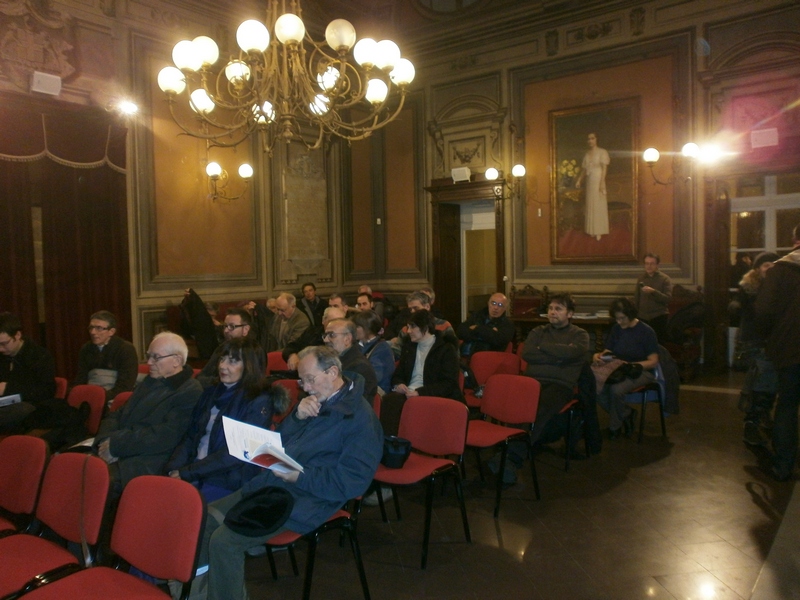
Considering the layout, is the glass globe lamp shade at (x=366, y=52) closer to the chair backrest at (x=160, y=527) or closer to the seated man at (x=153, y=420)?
the seated man at (x=153, y=420)

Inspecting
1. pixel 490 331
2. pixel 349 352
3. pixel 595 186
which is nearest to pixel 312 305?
pixel 490 331

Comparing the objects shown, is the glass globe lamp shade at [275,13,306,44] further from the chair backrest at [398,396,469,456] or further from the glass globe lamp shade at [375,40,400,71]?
the chair backrest at [398,396,469,456]

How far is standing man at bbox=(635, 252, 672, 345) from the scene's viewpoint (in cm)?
727

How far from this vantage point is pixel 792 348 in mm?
3758

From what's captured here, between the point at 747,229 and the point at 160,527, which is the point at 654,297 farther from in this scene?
the point at 160,527

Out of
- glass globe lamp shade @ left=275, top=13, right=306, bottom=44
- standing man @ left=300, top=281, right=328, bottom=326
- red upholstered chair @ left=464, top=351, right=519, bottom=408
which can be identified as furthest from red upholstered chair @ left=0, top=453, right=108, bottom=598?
standing man @ left=300, top=281, right=328, bottom=326

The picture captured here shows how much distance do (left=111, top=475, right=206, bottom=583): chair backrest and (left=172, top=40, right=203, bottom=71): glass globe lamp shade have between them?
3057mm

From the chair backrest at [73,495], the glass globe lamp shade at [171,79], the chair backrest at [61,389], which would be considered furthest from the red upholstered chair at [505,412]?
the glass globe lamp shade at [171,79]

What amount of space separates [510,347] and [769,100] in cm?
436

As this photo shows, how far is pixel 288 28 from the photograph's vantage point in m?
4.11

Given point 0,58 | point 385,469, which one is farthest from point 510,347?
point 0,58

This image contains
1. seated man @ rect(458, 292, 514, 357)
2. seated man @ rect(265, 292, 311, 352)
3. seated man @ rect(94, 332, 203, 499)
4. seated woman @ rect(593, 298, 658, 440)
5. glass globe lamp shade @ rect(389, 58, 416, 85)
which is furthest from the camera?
seated man @ rect(265, 292, 311, 352)

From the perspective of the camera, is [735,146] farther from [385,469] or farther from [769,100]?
[385,469]

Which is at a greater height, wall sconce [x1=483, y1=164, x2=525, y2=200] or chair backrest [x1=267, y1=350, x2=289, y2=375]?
wall sconce [x1=483, y1=164, x2=525, y2=200]
